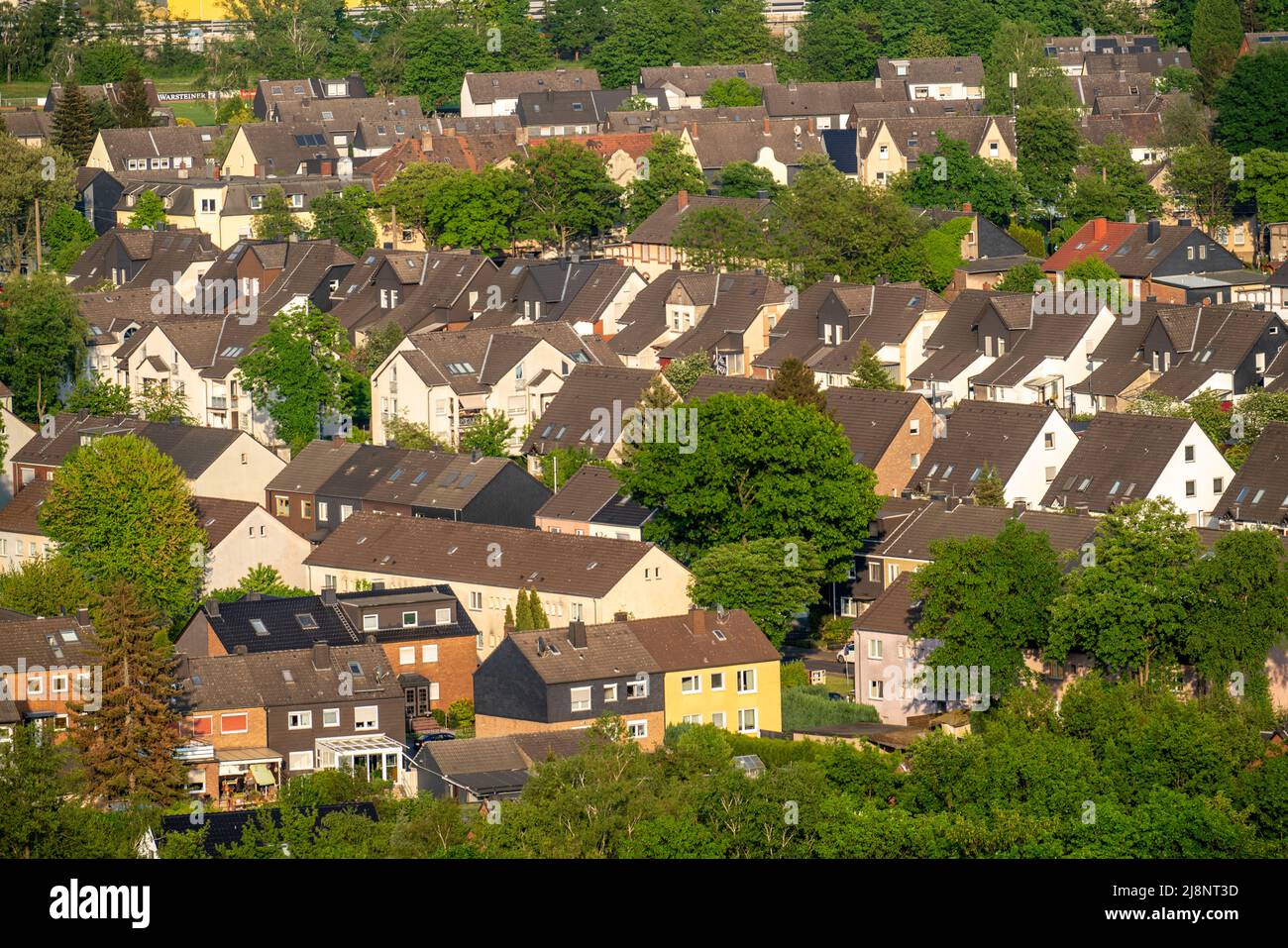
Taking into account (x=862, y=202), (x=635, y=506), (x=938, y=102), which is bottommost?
(x=635, y=506)

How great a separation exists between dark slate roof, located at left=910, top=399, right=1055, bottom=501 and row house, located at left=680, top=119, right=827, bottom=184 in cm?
3982

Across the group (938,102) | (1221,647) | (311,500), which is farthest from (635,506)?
(938,102)

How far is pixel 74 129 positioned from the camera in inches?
4230

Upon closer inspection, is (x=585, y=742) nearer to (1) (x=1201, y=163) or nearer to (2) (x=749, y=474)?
(2) (x=749, y=474)

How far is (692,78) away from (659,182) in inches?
1221

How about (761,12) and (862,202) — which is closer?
(862,202)

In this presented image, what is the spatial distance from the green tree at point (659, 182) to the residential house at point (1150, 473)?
1367 inches

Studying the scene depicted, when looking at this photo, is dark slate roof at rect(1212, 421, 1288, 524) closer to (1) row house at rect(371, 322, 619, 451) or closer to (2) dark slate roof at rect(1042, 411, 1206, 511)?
(2) dark slate roof at rect(1042, 411, 1206, 511)

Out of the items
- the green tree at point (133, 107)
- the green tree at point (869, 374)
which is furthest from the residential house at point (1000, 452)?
the green tree at point (133, 107)

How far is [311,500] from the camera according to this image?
205 feet

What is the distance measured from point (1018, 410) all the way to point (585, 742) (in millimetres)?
23820

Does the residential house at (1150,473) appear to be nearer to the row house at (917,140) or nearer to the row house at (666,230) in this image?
the row house at (666,230)

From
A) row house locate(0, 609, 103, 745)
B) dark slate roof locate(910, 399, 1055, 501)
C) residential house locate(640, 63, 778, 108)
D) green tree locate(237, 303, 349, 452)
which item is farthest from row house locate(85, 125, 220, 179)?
row house locate(0, 609, 103, 745)

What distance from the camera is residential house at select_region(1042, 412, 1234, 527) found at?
185 ft
